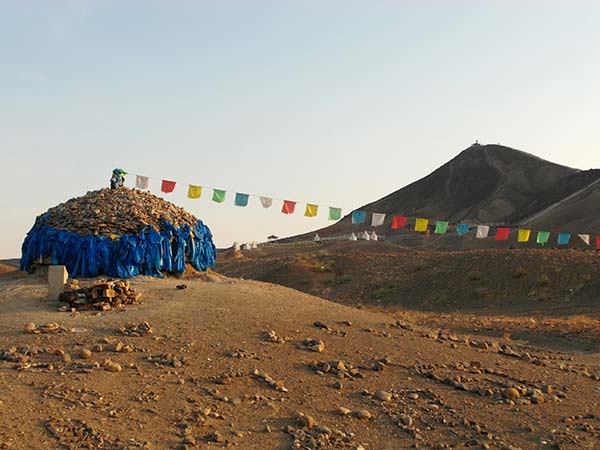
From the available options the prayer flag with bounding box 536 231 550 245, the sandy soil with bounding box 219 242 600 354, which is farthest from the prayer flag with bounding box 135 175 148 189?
the prayer flag with bounding box 536 231 550 245

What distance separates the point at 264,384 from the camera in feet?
29.8

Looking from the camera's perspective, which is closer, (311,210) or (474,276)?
(311,210)

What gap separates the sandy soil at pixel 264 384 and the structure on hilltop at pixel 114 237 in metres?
2.05

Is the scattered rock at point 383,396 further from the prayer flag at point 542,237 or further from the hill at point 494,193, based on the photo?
the hill at point 494,193

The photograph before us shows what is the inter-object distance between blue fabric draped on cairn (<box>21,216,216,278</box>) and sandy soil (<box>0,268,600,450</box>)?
197 centimetres

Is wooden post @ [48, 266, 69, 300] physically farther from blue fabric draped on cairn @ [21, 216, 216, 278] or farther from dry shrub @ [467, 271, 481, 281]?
dry shrub @ [467, 271, 481, 281]

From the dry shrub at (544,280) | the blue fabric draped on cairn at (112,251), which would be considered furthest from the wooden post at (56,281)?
the dry shrub at (544,280)

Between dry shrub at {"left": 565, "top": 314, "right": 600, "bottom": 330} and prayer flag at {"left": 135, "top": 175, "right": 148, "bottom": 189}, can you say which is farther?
prayer flag at {"left": 135, "top": 175, "right": 148, "bottom": 189}

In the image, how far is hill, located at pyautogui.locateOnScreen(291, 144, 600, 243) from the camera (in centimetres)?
6806

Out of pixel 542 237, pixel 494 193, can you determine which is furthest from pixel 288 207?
pixel 494 193

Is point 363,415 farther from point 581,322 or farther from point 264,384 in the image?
point 581,322

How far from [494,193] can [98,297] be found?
81.3 metres

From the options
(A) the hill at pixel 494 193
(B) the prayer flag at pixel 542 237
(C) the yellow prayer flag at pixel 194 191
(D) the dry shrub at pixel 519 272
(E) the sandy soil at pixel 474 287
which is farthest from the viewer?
(A) the hill at pixel 494 193

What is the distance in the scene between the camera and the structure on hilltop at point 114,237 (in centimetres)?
1488
